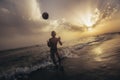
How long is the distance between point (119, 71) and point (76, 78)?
2.28 m

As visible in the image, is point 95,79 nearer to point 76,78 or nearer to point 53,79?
point 76,78

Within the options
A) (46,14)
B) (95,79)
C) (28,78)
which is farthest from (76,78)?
(46,14)

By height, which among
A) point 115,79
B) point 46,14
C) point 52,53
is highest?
point 46,14

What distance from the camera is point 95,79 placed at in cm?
779

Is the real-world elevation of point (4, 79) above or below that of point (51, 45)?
below

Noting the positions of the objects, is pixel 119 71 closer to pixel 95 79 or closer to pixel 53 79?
pixel 95 79

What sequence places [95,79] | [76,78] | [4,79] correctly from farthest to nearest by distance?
[4,79] → [76,78] → [95,79]

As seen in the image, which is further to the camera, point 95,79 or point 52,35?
point 52,35

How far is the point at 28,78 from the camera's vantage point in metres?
10.8

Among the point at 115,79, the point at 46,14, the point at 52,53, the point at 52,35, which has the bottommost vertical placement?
the point at 115,79

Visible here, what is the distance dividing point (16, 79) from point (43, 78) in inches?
89.7

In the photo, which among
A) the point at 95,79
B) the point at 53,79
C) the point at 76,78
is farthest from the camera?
the point at 53,79

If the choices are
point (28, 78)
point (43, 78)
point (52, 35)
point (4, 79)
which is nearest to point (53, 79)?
point (43, 78)

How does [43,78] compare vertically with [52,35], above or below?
below
